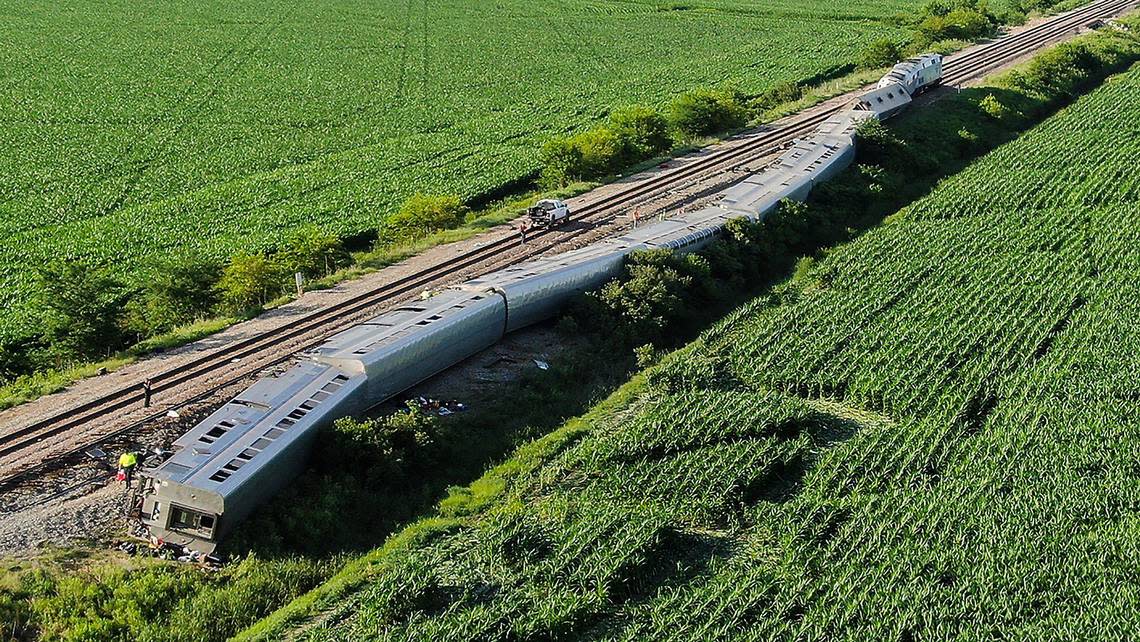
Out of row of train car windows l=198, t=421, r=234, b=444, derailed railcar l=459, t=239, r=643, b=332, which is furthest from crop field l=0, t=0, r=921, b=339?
row of train car windows l=198, t=421, r=234, b=444

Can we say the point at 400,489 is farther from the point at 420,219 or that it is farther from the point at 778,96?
the point at 778,96

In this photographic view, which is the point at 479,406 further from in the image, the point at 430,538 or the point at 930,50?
the point at 930,50

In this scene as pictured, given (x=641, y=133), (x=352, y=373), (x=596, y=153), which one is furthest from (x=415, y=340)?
(x=641, y=133)

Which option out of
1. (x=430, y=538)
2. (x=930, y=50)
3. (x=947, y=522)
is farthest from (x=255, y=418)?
(x=930, y=50)

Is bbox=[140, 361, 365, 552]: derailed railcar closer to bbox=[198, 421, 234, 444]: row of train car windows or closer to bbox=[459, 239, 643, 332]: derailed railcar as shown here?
bbox=[198, 421, 234, 444]: row of train car windows

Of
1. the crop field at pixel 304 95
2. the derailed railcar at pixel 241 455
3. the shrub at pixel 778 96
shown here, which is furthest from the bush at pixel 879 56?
the derailed railcar at pixel 241 455
